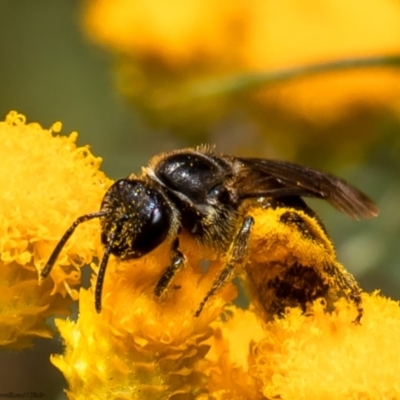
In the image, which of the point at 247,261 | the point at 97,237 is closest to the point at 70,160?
the point at 97,237

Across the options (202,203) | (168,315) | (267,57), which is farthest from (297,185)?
(267,57)

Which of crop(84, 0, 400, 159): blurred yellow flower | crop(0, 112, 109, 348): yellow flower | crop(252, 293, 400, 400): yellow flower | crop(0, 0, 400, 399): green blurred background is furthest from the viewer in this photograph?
crop(84, 0, 400, 159): blurred yellow flower

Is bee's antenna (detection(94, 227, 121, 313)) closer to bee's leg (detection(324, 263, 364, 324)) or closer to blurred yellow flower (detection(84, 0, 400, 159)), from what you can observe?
bee's leg (detection(324, 263, 364, 324))

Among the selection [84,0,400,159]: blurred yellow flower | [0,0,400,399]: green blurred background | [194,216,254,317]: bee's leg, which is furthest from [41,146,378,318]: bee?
[84,0,400,159]: blurred yellow flower

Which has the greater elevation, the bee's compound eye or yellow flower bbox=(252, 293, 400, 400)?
the bee's compound eye

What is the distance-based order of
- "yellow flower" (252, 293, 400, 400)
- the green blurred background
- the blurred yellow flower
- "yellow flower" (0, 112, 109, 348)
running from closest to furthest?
"yellow flower" (252, 293, 400, 400)
"yellow flower" (0, 112, 109, 348)
the green blurred background
the blurred yellow flower

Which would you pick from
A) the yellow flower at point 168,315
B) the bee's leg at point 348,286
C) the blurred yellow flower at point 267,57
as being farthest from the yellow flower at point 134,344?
the blurred yellow flower at point 267,57

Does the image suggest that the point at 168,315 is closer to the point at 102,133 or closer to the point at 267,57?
the point at 267,57

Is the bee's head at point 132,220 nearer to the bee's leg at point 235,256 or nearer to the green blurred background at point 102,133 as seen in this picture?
the bee's leg at point 235,256
